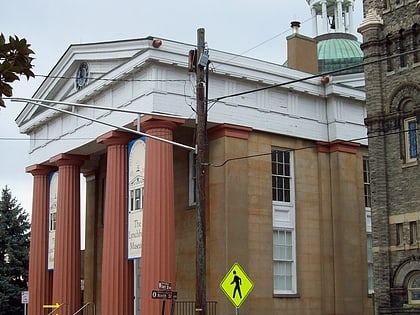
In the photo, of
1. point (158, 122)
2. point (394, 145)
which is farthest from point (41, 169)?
point (394, 145)

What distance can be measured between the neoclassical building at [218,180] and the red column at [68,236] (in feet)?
0.21

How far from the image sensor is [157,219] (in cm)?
2794

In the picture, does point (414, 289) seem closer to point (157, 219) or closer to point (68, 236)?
point (157, 219)

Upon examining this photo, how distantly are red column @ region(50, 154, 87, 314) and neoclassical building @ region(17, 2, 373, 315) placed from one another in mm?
64

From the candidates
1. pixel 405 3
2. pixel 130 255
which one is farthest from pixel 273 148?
pixel 405 3

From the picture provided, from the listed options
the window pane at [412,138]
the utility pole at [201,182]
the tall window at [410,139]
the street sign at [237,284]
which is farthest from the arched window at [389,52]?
the street sign at [237,284]

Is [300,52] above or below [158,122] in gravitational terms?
above

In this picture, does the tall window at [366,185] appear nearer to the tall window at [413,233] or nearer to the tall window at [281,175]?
the tall window at [281,175]

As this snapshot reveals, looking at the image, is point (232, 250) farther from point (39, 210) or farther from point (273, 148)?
point (39, 210)

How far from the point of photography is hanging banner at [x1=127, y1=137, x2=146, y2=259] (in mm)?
29672

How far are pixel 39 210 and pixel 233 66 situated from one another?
13.2 meters

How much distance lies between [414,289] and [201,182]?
7.97m

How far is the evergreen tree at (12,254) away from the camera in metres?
49.3

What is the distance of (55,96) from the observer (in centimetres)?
3691
